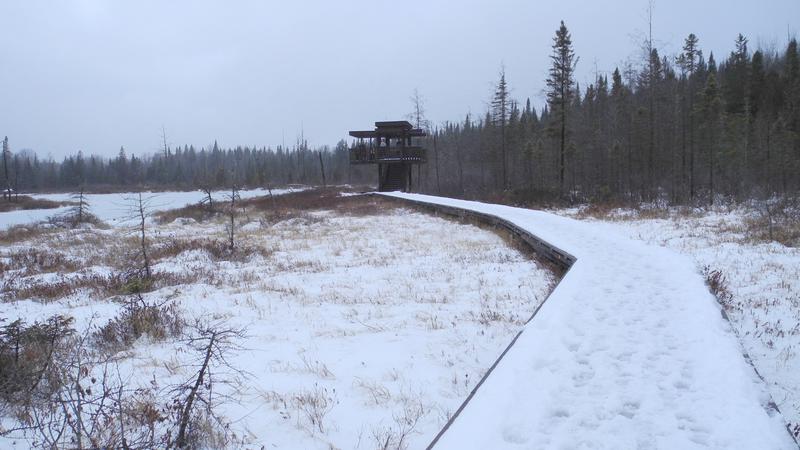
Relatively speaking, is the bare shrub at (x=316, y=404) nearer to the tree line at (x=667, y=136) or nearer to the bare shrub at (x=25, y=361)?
the bare shrub at (x=25, y=361)

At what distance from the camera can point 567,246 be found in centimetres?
1029

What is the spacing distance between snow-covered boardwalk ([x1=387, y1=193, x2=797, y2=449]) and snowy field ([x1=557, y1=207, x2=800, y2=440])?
0.58 metres

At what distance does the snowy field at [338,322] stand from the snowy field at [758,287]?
9.18 feet

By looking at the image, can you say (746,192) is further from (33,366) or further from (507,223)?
(33,366)

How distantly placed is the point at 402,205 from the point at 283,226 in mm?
9594

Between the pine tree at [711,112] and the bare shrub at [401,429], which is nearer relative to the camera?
the bare shrub at [401,429]

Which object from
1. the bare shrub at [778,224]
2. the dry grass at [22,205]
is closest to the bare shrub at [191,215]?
the dry grass at [22,205]

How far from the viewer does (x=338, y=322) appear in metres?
7.00

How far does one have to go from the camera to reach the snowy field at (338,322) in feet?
13.8

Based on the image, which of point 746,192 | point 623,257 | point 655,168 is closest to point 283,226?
point 623,257

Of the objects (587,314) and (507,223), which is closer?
(587,314)

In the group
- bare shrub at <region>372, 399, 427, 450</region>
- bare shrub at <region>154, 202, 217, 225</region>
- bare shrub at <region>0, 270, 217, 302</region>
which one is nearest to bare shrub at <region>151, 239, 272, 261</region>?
bare shrub at <region>0, 270, 217, 302</region>

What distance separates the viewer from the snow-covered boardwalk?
10.3 feet

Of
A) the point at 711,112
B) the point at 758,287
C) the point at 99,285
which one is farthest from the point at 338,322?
the point at 711,112
